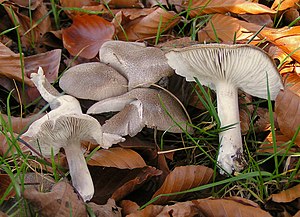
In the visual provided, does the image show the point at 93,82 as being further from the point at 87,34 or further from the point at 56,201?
the point at 56,201

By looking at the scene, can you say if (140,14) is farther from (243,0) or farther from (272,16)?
(272,16)

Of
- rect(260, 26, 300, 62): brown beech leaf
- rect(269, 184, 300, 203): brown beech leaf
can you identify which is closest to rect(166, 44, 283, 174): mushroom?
rect(269, 184, 300, 203): brown beech leaf

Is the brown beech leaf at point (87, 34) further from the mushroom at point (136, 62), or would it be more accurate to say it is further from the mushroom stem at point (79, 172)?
the mushroom stem at point (79, 172)

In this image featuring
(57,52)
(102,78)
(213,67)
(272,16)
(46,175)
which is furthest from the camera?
(272,16)

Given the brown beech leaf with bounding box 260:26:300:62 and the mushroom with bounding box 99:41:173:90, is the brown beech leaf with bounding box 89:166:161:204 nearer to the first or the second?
the mushroom with bounding box 99:41:173:90

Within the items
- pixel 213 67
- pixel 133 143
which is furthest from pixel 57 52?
pixel 213 67

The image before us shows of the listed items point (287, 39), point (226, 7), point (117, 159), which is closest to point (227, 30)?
point (226, 7)

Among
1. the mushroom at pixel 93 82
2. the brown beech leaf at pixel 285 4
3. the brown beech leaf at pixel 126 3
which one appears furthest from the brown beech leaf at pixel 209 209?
the brown beech leaf at pixel 126 3
